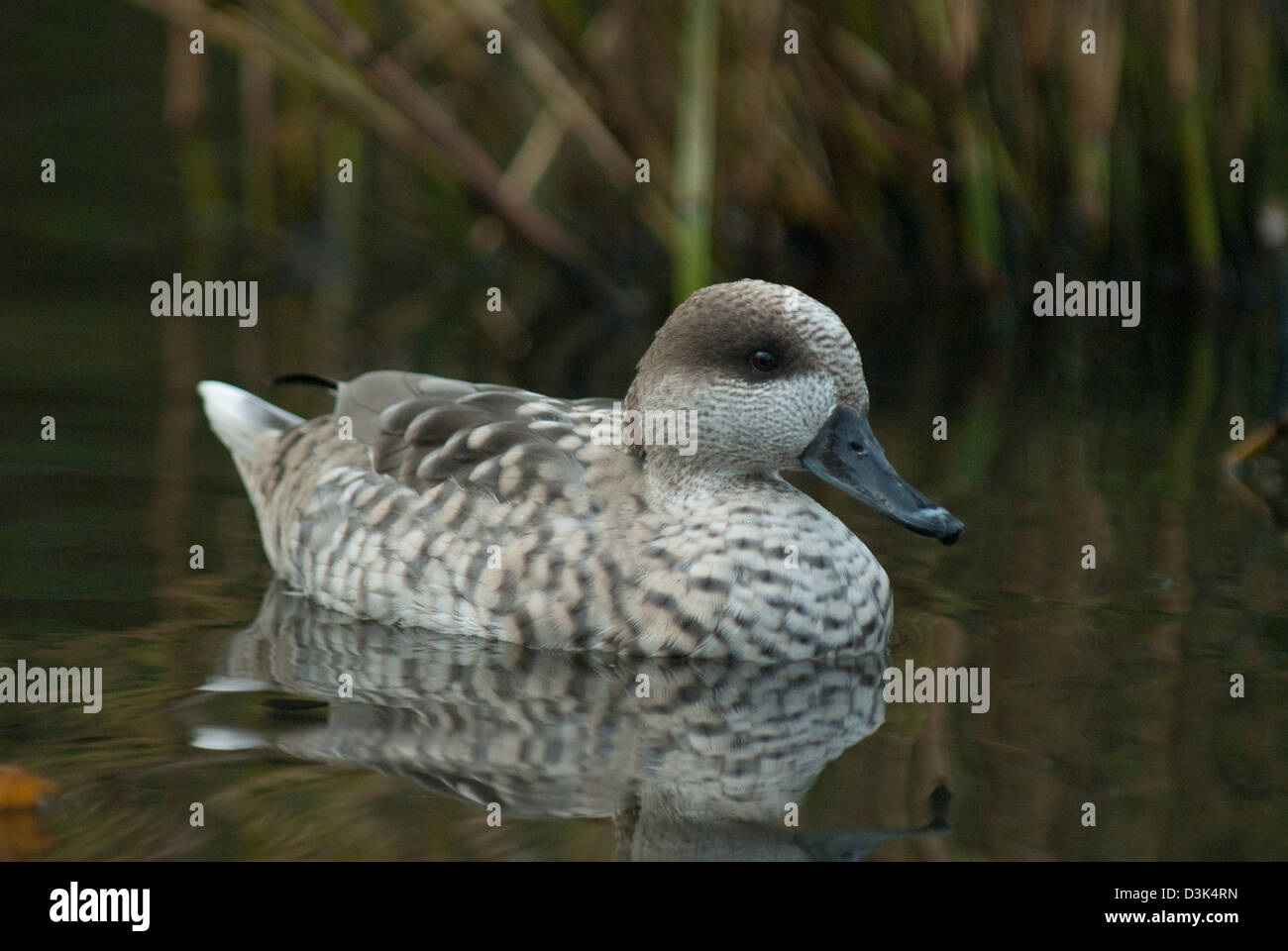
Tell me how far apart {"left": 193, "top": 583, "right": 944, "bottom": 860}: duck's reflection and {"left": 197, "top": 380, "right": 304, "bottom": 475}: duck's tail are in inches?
52.5

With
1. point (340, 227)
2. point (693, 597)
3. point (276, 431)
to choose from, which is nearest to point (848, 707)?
point (693, 597)

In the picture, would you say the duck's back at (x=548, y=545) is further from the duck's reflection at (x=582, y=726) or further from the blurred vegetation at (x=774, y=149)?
the blurred vegetation at (x=774, y=149)

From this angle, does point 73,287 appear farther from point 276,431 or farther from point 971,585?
point 971,585

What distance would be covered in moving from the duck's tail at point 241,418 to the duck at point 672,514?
1.14m

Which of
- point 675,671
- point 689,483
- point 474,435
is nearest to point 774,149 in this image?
point 474,435

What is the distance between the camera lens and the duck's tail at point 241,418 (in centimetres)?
745

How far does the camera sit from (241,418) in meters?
7.54

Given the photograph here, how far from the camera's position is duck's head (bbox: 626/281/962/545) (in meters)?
5.83

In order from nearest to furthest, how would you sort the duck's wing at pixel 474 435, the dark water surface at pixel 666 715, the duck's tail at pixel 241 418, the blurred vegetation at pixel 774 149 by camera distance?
the dark water surface at pixel 666 715, the duck's wing at pixel 474 435, the duck's tail at pixel 241 418, the blurred vegetation at pixel 774 149

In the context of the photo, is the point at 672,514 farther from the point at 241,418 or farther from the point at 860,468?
the point at 241,418

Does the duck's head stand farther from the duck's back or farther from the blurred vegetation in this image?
the blurred vegetation

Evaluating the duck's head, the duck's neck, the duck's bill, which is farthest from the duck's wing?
the duck's bill

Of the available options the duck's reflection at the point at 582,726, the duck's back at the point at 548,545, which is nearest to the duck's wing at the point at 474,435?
the duck's back at the point at 548,545

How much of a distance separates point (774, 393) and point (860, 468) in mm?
359
